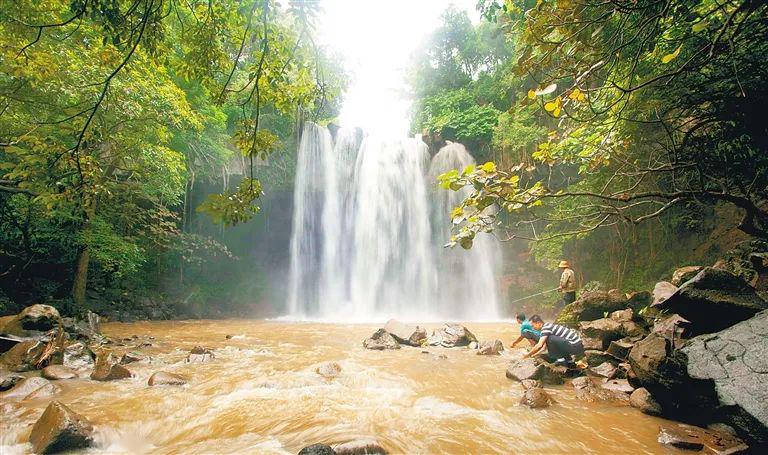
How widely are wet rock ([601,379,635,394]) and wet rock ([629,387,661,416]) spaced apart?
0.22 meters

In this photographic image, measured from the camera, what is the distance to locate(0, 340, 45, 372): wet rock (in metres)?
4.77

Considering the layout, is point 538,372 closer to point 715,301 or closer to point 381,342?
point 715,301

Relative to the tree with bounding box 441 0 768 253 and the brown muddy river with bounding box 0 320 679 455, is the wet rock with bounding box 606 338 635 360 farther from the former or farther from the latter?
the tree with bounding box 441 0 768 253

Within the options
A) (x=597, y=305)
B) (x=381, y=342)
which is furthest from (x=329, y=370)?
(x=597, y=305)

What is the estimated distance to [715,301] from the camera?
3.63 metres

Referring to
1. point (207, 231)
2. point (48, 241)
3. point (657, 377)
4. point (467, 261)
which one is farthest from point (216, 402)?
point (207, 231)

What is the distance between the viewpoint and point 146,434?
339 cm

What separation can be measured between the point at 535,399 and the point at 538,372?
3.22ft

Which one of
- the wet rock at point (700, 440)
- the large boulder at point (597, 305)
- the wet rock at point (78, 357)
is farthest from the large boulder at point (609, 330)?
the wet rock at point (78, 357)

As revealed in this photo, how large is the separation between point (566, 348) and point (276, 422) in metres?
4.23

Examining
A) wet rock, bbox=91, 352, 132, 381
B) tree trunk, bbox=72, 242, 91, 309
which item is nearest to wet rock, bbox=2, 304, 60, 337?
wet rock, bbox=91, 352, 132, 381

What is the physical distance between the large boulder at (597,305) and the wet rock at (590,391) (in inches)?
101

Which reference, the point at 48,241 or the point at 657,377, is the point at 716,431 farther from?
the point at 48,241

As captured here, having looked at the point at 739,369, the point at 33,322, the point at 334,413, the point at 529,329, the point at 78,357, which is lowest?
the point at 334,413
